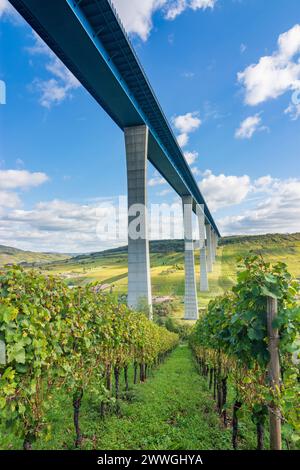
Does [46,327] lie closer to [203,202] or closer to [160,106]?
[160,106]

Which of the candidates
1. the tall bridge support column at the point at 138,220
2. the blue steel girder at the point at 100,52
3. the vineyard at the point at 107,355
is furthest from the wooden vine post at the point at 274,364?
the tall bridge support column at the point at 138,220

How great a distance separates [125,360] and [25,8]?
1285 centimetres

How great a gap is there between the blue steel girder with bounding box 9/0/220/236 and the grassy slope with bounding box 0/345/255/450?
39.0 ft

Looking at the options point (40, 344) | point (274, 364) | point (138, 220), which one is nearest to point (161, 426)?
point (274, 364)

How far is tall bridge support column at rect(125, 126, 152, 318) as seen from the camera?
60.6 ft

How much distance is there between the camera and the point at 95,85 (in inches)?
558

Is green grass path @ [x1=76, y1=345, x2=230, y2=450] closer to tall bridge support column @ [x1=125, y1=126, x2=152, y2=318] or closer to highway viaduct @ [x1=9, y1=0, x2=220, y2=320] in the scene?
tall bridge support column @ [x1=125, y1=126, x2=152, y2=318]

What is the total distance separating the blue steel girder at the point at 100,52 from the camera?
9.64m

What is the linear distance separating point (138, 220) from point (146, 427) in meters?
13.8

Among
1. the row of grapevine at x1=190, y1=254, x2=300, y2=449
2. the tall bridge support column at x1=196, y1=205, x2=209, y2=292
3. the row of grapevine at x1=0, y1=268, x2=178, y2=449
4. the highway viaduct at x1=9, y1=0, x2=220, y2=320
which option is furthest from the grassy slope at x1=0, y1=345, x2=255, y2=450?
the tall bridge support column at x1=196, y1=205, x2=209, y2=292

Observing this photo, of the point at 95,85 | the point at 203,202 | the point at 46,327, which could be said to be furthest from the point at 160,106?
the point at 203,202

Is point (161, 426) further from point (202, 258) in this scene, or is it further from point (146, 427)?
point (202, 258)

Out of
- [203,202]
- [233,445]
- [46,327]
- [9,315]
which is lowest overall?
[233,445]

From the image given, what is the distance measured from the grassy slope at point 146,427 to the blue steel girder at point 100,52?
39.0ft
